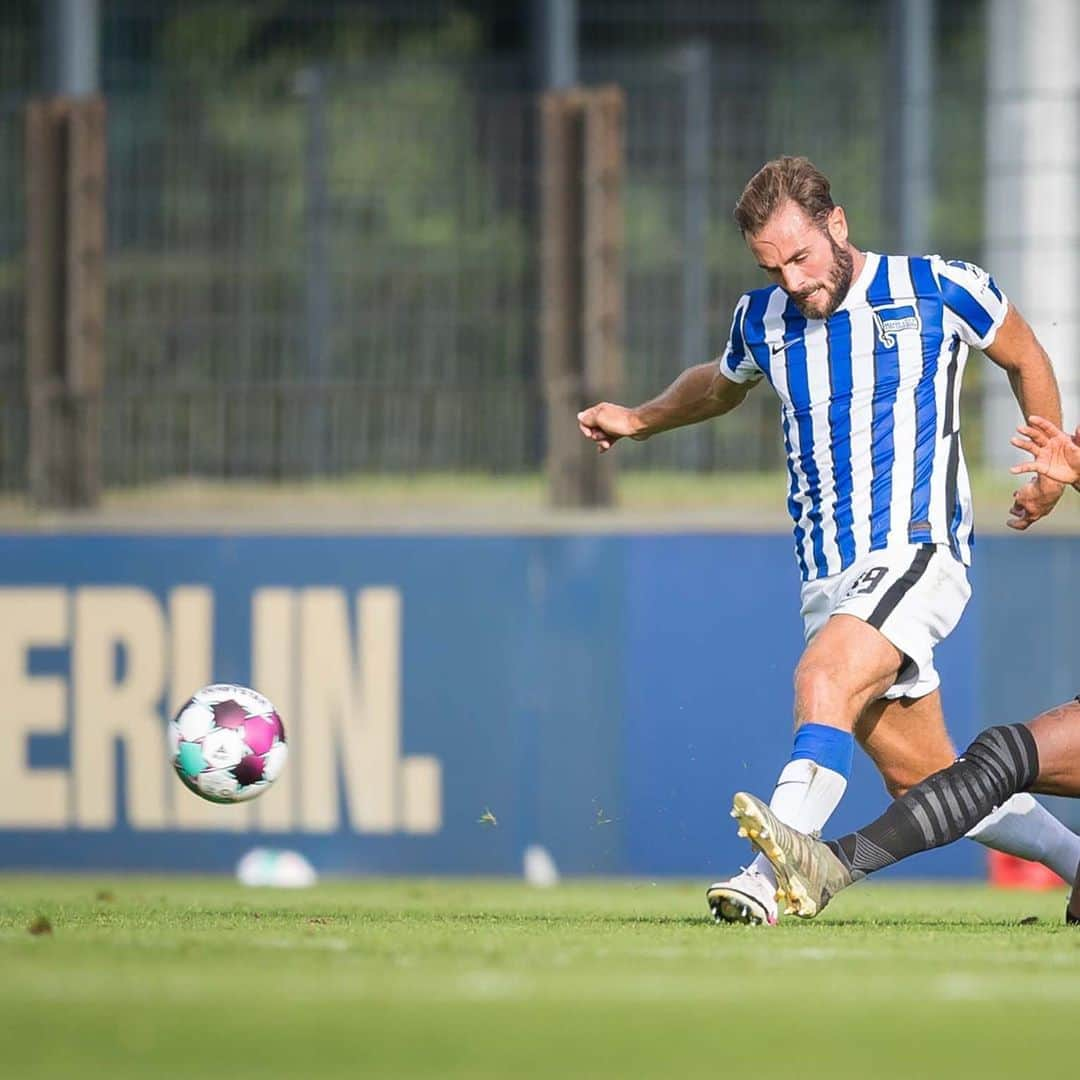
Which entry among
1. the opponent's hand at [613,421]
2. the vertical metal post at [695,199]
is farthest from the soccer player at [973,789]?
the vertical metal post at [695,199]

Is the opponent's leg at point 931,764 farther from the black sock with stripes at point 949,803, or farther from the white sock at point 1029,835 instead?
the black sock with stripes at point 949,803

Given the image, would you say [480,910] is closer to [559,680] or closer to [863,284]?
[863,284]

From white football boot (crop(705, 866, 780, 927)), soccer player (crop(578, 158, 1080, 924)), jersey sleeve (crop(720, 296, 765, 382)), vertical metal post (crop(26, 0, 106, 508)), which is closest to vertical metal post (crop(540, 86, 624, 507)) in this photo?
vertical metal post (crop(26, 0, 106, 508))

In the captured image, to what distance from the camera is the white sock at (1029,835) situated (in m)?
6.72

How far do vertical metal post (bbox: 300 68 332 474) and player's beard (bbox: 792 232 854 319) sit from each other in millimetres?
6266

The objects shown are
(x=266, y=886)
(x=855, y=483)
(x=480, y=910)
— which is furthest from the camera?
(x=266, y=886)

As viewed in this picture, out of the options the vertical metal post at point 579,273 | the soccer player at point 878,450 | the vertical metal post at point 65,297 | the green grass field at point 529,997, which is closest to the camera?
the green grass field at point 529,997

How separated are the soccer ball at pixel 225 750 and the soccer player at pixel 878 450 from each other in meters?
1.68

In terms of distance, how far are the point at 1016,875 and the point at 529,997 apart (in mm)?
6938

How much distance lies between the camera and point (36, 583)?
450 inches

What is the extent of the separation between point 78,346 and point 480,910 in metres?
5.31

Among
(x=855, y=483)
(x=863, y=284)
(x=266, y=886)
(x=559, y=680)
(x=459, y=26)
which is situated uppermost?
(x=459, y=26)

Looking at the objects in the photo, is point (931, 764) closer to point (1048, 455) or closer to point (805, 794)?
point (805, 794)

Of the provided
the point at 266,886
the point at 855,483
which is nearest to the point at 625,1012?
the point at 855,483
